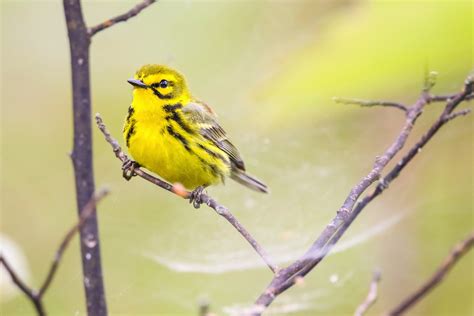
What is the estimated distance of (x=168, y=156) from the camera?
8.43ft

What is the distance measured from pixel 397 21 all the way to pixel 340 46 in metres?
0.16

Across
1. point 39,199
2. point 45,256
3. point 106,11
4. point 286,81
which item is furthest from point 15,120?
point 286,81

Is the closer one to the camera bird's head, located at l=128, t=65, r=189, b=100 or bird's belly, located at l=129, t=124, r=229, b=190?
bird's belly, located at l=129, t=124, r=229, b=190

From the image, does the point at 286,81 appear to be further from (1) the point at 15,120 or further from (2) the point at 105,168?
(1) the point at 15,120

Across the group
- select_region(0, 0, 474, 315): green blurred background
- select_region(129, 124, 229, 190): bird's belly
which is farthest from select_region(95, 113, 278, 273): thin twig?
select_region(129, 124, 229, 190): bird's belly

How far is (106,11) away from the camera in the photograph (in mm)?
5098

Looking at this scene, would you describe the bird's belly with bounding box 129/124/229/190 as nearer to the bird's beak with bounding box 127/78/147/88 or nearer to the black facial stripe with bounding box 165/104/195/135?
the black facial stripe with bounding box 165/104/195/135

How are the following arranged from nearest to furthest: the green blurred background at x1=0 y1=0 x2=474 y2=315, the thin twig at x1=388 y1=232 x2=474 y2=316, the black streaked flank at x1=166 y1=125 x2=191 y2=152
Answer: the thin twig at x1=388 y1=232 x2=474 y2=316
the green blurred background at x1=0 y1=0 x2=474 y2=315
the black streaked flank at x1=166 y1=125 x2=191 y2=152

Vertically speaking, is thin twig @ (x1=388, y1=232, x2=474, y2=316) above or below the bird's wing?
above

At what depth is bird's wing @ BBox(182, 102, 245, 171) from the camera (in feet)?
9.16

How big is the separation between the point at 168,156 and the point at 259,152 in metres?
1.77

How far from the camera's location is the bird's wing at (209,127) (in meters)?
2.79

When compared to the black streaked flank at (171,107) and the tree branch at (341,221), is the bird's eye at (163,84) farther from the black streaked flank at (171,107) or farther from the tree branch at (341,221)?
the tree branch at (341,221)

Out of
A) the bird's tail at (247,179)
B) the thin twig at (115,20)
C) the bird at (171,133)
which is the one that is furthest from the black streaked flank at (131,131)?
the thin twig at (115,20)
